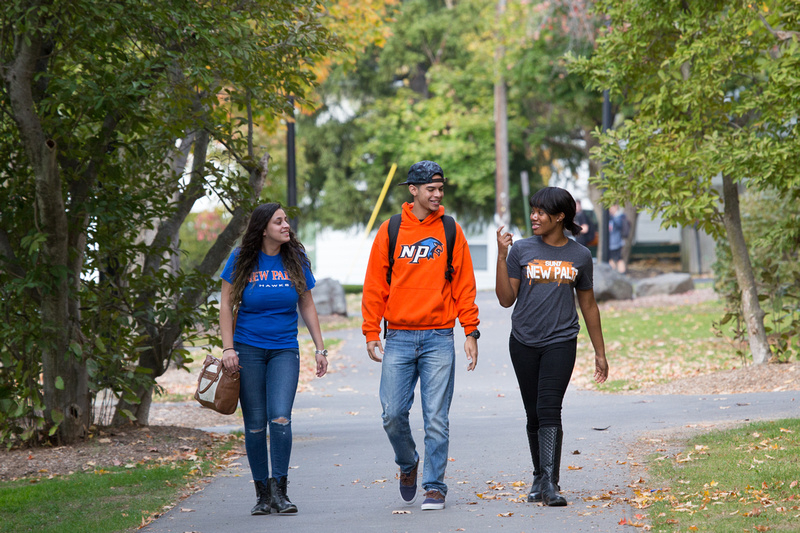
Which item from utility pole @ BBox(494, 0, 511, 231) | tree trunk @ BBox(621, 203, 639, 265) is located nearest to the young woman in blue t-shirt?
tree trunk @ BBox(621, 203, 639, 265)

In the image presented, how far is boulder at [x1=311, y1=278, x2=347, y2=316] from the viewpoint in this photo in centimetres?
2348

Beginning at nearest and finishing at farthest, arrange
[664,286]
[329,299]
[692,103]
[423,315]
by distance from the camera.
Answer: [423,315] → [692,103] → [329,299] → [664,286]

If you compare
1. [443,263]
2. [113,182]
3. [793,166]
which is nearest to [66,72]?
[113,182]

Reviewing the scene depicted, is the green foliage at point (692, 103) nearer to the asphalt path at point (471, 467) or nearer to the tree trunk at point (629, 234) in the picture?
the asphalt path at point (471, 467)

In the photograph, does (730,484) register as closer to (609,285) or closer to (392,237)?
(392,237)

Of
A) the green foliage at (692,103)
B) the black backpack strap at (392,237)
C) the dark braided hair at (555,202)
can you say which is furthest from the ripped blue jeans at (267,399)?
the green foliage at (692,103)

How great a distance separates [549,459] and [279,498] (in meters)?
1.58

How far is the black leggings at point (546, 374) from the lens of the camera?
5.67m

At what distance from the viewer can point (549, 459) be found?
565 centimetres

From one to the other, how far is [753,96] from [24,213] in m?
7.05

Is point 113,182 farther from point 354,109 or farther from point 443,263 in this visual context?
point 354,109

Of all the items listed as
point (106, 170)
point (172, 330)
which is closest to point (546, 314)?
point (106, 170)

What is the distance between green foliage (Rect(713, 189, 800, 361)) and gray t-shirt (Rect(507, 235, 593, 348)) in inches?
207

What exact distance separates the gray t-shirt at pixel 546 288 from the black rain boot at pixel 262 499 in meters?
1.73
